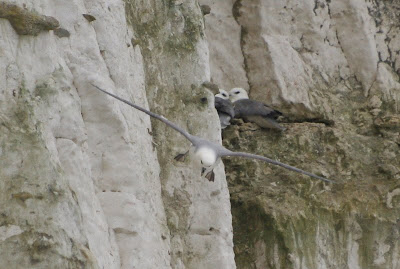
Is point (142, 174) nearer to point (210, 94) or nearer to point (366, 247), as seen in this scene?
point (210, 94)

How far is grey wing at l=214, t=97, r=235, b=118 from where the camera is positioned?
11.3 metres

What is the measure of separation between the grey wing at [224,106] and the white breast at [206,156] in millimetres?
2325

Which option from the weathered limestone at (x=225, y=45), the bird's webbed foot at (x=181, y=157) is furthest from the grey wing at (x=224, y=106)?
the bird's webbed foot at (x=181, y=157)

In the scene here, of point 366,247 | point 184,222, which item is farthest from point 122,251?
point 366,247

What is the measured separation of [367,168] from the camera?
11.3m

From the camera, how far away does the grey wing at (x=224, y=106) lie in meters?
11.3

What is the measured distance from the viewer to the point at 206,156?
8.94 m

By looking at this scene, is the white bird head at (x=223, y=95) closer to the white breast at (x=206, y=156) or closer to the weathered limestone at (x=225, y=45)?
the weathered limestone at (x=225, y=45)

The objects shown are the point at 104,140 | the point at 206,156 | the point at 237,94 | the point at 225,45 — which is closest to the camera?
the point at 104,140

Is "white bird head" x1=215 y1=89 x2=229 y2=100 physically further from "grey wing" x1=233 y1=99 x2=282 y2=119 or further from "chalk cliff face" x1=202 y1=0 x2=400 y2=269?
"chalk cliff face" x1=202 y1=0 x2=400 y2=269

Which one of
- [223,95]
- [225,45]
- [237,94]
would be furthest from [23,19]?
[225,45]

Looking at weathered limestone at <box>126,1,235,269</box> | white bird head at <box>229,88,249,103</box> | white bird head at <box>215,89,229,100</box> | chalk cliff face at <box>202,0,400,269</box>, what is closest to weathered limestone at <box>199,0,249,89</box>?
→ chalk cliff face at <box>202,0,400,269</box>

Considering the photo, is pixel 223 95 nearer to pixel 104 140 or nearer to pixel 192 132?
pixel 192 132

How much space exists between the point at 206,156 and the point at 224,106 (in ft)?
8.07
